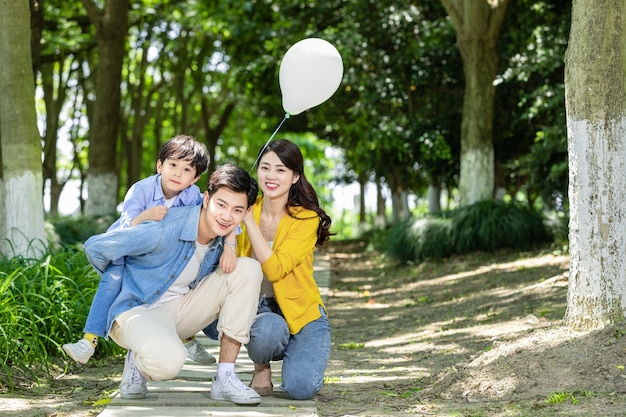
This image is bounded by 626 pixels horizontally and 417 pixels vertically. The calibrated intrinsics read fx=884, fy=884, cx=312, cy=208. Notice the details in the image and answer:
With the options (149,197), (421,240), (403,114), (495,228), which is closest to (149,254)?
(149,197)

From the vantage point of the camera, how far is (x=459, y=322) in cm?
898

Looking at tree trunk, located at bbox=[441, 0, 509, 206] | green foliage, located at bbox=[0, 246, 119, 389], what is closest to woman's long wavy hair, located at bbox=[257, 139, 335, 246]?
green foliage, located at bbox=[0, 246, 119, 389]

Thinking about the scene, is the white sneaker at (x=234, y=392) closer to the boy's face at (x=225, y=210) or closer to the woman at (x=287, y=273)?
the woman at (x=287, y=273)

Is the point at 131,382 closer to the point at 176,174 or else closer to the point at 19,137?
the point at 176,174

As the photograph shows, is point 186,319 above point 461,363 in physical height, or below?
above

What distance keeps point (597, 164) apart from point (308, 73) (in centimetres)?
198

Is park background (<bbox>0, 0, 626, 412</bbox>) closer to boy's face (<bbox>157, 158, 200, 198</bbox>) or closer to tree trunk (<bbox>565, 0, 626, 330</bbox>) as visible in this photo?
tree trunk (<bbox>565, 0, 626, 330</bbox>)

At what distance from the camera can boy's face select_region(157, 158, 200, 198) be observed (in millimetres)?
5180

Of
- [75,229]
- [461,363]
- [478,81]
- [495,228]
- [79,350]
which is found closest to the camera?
[79,350]

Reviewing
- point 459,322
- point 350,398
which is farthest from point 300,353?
point 459,322

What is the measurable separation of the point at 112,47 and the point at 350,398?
11.3 meters

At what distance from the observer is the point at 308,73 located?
5.68 metres

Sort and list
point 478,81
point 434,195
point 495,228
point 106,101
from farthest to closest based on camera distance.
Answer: point 434,195
point 106,101
point 478,81
point 495,228

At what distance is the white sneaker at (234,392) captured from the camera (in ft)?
15.7
